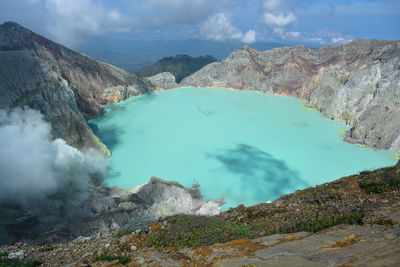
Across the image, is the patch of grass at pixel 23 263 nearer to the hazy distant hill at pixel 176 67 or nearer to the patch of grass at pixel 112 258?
the patch of grass at pixel 112 258

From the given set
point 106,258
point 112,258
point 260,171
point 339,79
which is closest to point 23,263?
point 106,258

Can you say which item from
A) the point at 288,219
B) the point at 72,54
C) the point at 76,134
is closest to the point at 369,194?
the point at 288,219

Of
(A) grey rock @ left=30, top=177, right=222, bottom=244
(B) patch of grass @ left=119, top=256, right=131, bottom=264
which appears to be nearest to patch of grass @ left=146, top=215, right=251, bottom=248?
(B) patch of grass @ left=119, top=256, right=131, bottom=264

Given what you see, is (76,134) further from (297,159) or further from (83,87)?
(83,87)

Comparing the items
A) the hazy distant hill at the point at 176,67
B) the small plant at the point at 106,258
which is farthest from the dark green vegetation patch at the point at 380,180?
the hazy distant hill at the point at 176,67

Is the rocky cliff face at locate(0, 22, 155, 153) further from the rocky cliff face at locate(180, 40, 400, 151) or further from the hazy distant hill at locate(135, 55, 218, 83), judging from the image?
the rocky cliff face at locate(180, 40, 400, 151)
